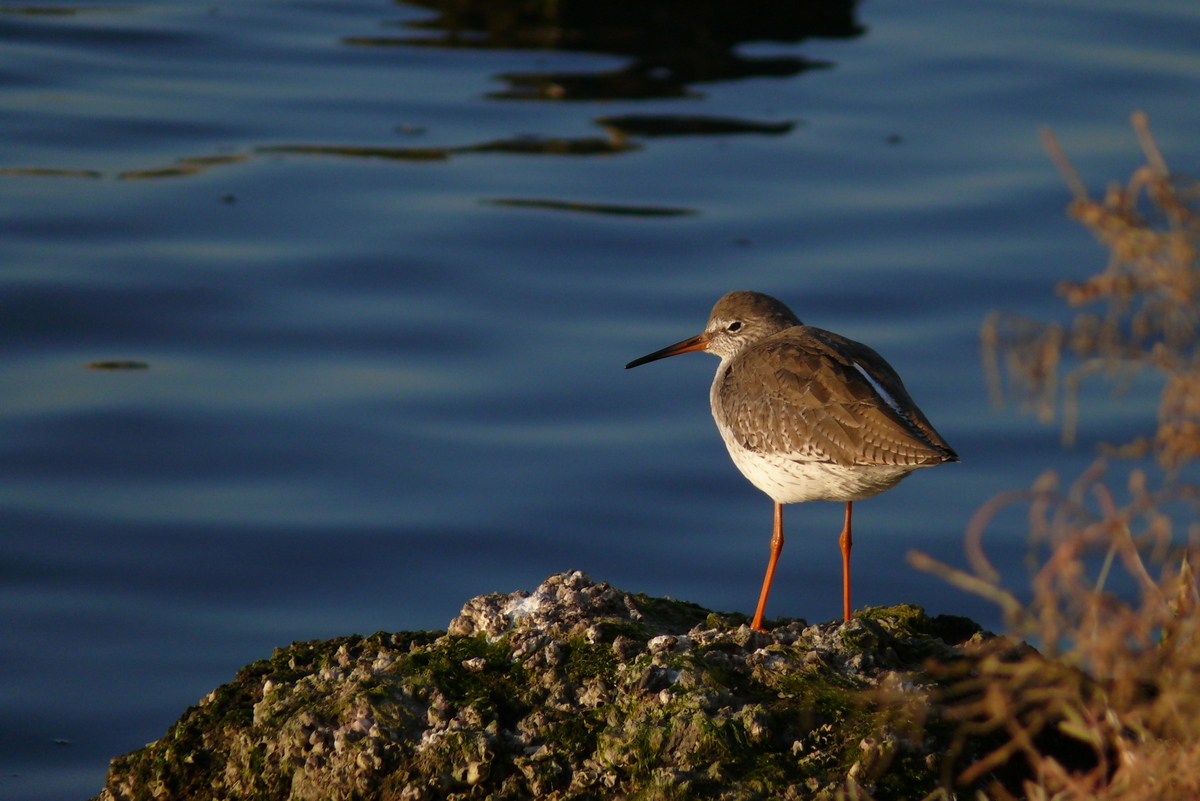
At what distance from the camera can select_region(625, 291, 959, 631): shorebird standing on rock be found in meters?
6.61

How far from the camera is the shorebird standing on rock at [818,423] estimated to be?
6605mm

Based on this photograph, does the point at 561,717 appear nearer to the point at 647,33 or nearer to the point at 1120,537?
the point at 1120,537

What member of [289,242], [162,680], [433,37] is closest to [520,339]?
[289,242]

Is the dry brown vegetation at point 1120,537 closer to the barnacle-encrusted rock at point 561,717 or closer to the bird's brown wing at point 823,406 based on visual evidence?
the barnacle-encrusted rock at point 561,717

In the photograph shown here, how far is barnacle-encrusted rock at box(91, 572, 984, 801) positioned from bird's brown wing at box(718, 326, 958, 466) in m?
1.14

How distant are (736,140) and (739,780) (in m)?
11.9

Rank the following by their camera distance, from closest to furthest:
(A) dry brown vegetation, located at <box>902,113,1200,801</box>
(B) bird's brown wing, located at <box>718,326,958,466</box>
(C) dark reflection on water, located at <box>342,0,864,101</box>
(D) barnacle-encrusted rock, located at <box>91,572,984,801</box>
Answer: (A) dry brown vegetation, located at <box>902,113,1200,801</box> → (D) barnacle-encrusted rock, located at <box>91,572,984,801</box> → (B) bird's brown wing, located at <box>718,326,958,466</box> → (C) dark reflection on water, located at <box>342,0,864,101</box>

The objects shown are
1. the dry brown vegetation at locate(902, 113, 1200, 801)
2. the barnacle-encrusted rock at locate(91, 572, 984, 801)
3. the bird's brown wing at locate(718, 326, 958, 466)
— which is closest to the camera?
the dry brown vegetation at locate(902, 113, 1200, 801)

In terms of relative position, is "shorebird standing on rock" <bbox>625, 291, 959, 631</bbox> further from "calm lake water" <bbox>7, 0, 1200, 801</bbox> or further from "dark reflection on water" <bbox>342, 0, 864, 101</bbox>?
"dark reflection on water" <bbox>342, 0, 864, 101</bbox>

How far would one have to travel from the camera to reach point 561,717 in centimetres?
494

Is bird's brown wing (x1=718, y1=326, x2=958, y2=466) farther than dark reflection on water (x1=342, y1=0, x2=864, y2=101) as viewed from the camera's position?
No

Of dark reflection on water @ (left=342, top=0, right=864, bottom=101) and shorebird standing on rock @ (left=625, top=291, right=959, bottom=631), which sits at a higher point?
dark reflection on water @ (left=342, top=0, right=864, bottom=101)

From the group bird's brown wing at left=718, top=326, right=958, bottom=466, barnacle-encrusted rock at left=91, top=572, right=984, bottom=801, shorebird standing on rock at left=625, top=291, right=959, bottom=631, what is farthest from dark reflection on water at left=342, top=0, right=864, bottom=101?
barnacle-encrusted rock at left=91, top=572, right=984, bottom=801

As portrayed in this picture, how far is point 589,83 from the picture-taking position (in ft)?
54.3
